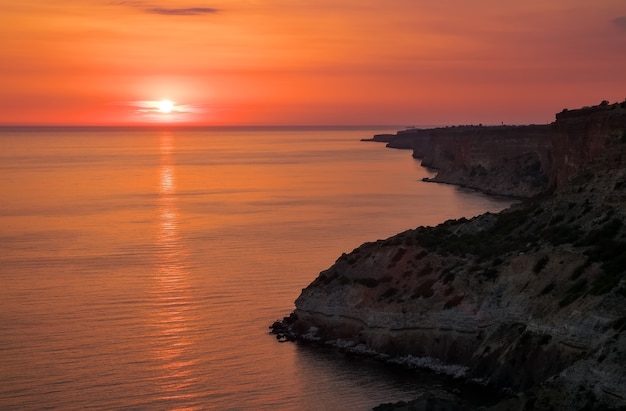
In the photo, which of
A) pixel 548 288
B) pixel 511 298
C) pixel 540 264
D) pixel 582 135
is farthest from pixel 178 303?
pixel 582 135

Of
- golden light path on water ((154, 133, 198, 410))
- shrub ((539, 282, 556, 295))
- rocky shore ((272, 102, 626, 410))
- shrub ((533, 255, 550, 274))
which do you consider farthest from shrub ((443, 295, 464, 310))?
golden light path on water ((154, 133, 198, 410))

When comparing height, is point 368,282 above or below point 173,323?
above

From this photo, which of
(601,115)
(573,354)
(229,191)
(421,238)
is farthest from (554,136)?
(229,191)

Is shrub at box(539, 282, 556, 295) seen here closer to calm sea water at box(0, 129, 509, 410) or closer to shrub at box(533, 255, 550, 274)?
shrub at box(533, 255, 550, 274)

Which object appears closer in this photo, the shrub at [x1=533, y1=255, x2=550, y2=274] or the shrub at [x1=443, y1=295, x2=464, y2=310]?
the shrub at [x1=533, y1=255, x2=550, y2=274]

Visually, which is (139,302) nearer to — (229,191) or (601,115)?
(601,115)

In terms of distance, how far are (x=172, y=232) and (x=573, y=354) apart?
68530mm

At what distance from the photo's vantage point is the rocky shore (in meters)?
41.7

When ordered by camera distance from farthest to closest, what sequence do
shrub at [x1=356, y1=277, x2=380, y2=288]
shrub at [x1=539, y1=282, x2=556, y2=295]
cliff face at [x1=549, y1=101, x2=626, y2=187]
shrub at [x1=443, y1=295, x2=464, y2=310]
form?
cliff face at [x1=549, y1=101, x2=626, y2=187] → shrub at [x1=356, y1=277, x2=380, y2=288] → shrub at [x1=443, y1=295, x2=464, y2=310] → shrub at [x1=539, y1=282, x2=556, y2=295]

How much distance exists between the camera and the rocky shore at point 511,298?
137ft

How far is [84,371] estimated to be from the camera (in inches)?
1994

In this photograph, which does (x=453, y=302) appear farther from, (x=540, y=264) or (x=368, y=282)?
(x=368, y=282)

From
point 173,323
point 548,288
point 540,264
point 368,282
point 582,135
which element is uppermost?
point 582,135

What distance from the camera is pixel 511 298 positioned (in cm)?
5200
